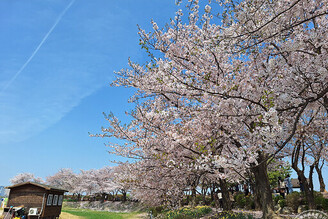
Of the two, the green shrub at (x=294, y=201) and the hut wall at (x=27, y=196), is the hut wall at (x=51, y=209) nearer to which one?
the hut wall at (x=27, y=196)

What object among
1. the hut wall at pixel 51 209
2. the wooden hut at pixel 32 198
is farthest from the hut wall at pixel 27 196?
the hut wall at pixel 51 209

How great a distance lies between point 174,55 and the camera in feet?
30.0

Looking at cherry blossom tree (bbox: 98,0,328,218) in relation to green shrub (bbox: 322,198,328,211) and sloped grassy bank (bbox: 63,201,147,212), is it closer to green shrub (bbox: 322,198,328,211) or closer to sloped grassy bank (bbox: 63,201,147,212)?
green shrub (bbox: 322,198,328,211)

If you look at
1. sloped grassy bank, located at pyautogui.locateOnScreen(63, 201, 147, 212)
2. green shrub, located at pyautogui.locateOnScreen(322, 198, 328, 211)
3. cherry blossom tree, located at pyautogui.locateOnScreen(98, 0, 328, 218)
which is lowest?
sloped grassy bank, located at pyautogui.locateOnScreen(63, 201, 147, 212)

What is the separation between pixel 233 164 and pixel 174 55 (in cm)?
496

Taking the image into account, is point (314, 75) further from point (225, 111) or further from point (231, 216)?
point (231, 216)

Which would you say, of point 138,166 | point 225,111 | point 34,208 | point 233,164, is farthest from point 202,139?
point 34,208

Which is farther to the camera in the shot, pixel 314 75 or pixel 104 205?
pixel 104 205

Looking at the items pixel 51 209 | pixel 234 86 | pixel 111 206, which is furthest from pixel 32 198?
pixel 111 206


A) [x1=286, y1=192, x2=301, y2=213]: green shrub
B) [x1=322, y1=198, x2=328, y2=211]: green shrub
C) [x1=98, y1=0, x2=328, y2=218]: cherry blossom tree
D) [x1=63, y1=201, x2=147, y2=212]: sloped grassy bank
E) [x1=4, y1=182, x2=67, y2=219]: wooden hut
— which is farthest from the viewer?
[x1=63, y1=201, x2=147, y2=212]: sloped grassy bank

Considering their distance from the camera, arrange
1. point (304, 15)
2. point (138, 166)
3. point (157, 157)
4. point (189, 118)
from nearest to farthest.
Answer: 1. point (304, 15)
2. point (157, 157)
3. point (189, 118)
4. point (138, 166)

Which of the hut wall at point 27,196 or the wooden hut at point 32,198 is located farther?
the hut wall at point 27,196

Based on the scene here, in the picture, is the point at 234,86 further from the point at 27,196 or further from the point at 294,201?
the point at 27,196

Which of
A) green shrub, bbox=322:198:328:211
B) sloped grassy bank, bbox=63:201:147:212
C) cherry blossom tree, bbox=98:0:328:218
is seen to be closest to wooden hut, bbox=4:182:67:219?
cherry blossom tree, bbox=98:0:328:218
